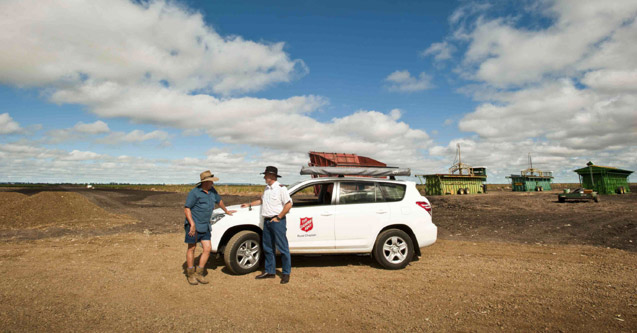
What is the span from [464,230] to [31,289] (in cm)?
1115

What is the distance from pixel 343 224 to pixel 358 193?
0.69 metres

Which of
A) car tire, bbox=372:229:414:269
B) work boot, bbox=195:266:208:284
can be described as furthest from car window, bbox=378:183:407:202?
work boot, bbox=195:266:208:284

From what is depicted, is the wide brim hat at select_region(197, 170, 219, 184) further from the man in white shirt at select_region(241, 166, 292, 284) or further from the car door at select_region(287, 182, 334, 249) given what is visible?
the car door at select_region(287, 182, 334, 249)

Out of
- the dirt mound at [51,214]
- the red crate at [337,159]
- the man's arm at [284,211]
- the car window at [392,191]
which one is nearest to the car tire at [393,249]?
the car window at [392,191]

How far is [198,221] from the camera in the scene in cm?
515

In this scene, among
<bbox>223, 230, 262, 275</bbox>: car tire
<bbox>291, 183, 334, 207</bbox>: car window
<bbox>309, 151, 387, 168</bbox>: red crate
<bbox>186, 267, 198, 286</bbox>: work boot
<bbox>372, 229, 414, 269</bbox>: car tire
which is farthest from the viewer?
<bbox>309, 151, 387, 168</bbox>: red crate

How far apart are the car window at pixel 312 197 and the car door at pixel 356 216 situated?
7.9 inches

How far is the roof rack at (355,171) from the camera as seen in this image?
241 inches

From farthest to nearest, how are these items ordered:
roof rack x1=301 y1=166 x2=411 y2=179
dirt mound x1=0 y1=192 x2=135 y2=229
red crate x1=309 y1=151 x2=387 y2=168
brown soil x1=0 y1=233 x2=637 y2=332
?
red crate x1=309 y1=151 x2=387 y2=168
dirt mound x1=0 y1=192 x2=135 y2=229
roof rack x1=301 y1=166 x2=411 y2=179
brown soil x1=0 y1=233 x2=637 y2=332

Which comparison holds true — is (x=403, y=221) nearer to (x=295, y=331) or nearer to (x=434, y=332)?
(x=434, y=332)

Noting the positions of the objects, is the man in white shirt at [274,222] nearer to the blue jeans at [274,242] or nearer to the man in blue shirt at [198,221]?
the blue jeans at [274,242]

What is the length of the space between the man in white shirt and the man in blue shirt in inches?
35.3

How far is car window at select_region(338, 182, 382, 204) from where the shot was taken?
6059 mm

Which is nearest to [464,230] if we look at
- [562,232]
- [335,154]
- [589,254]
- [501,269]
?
[562,232]
